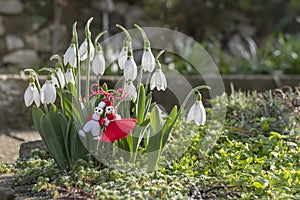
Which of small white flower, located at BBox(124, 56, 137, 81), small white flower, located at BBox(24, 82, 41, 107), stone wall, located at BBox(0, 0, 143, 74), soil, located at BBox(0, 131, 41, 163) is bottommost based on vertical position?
soil, located at BBox(0, 131, 41, 163)

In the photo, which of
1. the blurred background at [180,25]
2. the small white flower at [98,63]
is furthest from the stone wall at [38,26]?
the small white flower at [98,63]

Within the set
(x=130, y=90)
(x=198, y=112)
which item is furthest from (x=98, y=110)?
(x=198, y=112)

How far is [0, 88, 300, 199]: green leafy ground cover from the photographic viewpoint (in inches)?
75.3

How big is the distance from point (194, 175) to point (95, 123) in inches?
18.3

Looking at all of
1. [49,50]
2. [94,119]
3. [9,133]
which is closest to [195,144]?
[94,119]

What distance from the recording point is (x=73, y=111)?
2.10 metres

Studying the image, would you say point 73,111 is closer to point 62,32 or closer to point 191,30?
point 62,32

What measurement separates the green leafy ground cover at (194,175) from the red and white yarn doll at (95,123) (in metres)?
0.13

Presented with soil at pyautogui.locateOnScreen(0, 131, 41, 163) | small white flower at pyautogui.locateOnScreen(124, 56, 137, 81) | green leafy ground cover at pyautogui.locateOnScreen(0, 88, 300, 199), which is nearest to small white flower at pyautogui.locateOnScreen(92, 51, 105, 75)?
small white flower at pyautogui.locateOnScreen(124, 56, 137, 81)

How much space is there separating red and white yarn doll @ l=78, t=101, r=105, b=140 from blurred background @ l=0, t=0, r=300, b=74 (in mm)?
2625

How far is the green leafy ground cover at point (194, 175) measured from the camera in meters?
1.91

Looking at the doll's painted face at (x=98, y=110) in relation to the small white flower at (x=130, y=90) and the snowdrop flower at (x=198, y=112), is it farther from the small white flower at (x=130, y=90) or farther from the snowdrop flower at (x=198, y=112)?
the snowdrop flower at (x=198, y=112)

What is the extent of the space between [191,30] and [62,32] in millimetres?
1501

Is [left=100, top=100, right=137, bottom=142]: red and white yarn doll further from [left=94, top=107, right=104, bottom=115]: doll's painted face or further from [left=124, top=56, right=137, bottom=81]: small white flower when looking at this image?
[left=124, top=56, right=137, bottom=81]: small white flower
